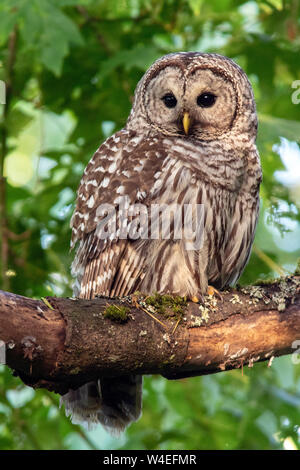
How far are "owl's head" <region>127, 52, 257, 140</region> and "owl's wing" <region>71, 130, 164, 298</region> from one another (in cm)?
18

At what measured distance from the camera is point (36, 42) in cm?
348

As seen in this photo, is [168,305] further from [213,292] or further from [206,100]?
[206,100]

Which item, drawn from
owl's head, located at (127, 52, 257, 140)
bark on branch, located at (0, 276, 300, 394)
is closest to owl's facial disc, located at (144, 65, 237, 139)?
owl's head, located at (127, 52, 257, 140)

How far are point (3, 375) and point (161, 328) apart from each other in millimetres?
1909

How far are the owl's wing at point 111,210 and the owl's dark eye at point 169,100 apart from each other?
25 centimetres

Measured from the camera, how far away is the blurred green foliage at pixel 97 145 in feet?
13.0

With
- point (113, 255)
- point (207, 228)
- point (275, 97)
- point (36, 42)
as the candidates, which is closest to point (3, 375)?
point (113, 255)

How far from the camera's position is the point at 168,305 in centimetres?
259

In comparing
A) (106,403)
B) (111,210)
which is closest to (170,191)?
(111,210)

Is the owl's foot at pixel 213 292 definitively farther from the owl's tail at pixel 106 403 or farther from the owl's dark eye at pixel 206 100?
the owl's dark eye at pixel 206 100

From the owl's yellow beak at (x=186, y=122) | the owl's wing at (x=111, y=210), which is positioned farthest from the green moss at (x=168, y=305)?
the owl's yellow beak at (x=186, y=122)

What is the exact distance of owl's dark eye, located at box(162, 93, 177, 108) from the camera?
337 cm

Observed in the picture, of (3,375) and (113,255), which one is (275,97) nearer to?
(113,255)

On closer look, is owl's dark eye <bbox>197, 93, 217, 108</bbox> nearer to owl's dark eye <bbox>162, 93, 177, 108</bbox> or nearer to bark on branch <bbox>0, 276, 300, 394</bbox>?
owl's dark eye <bbox>162, 93, 177, 108</bbox>
